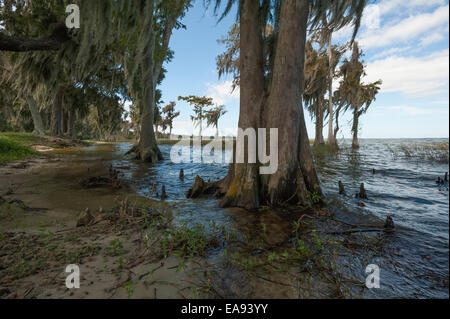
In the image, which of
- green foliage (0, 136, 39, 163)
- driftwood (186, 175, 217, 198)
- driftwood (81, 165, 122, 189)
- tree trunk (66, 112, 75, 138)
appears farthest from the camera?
tree trunk (66, 112, 75, 138)

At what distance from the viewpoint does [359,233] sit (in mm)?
3703

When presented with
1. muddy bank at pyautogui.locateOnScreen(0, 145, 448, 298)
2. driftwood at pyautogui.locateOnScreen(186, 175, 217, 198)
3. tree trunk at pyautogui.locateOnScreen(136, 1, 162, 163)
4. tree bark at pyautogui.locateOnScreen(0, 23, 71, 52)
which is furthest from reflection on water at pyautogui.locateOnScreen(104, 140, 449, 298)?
tree bark at pyautogui.locateOnScreen(0, 23, 71, 52)

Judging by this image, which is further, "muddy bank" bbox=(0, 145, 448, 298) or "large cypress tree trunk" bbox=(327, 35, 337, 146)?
"large cypress tree trunk" bbox=(327, 35, 337, 146)

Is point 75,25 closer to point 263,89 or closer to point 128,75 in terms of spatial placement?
point 128,75

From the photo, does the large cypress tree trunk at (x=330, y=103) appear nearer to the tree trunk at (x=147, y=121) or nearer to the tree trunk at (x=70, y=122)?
the tree trunk at (x=147, y=121)

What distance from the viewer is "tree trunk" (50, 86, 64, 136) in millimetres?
21517

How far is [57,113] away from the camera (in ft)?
72.8

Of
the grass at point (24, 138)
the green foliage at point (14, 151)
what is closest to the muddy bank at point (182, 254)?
the green foliage at point (14, 151)

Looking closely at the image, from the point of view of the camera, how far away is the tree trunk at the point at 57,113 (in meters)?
21.5

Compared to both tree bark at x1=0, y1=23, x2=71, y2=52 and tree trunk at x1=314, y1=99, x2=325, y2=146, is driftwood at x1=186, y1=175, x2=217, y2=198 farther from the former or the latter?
tree trunk at x1=314, y1=99, x2=325, y2=146

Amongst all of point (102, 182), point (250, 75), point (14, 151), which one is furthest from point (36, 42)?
point (14, 151)

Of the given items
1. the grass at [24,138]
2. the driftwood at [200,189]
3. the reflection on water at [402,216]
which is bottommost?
the reflection on water at [402,216]

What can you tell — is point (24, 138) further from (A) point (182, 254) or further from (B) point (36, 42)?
(A) point (182, 254)
